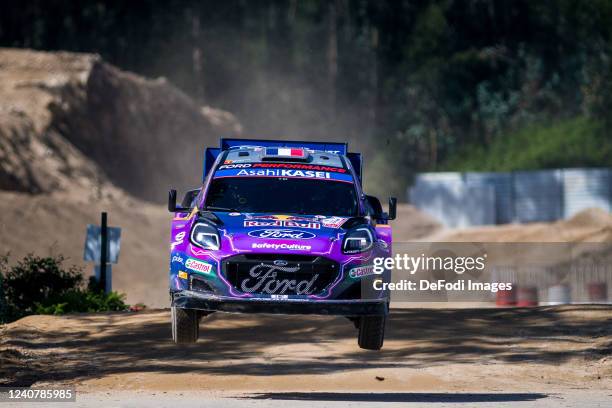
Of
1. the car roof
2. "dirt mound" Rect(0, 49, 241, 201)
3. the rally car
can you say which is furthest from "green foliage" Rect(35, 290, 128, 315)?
"dirt mound" Rect(0, 49, 241, 201)

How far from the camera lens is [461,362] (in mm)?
16141

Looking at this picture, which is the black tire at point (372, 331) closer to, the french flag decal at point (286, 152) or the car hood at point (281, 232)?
the car hood at point (281, 232)

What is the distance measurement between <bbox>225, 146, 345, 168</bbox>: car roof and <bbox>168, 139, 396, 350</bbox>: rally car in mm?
333

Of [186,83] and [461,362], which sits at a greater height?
[186,83]

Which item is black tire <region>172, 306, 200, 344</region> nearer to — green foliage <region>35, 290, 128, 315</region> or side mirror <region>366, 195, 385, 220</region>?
side mirror <region>366, 195, 385, 220</region>

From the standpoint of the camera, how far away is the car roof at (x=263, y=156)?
48.1ft

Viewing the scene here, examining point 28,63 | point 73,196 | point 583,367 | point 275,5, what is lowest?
point 583,367

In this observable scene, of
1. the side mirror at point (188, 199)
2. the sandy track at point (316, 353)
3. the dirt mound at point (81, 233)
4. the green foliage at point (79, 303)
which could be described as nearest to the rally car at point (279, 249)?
the side mirror at point (188, 199)

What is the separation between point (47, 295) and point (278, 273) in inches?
513

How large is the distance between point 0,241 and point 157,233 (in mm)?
6956

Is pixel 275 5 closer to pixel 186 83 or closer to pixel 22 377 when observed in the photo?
pixel 186 83

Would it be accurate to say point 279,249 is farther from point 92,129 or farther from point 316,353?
point 92,129

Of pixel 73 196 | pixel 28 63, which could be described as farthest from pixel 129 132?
pixel 73 196

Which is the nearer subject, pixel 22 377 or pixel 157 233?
pixel 22 377
